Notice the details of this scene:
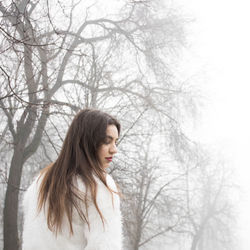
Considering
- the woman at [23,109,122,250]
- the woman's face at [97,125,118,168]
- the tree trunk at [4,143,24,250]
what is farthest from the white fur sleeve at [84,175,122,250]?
the tree trunk at [4,143,24,250]

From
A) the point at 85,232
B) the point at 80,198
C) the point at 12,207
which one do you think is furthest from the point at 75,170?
the point at 12,207

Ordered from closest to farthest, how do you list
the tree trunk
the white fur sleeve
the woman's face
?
the white fur sleeve < the woman's face < the tree trunk

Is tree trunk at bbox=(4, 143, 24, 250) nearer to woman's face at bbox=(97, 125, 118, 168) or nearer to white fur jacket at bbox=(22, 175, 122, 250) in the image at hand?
white fur jacket at bbox=(22, 175, 122, 250)

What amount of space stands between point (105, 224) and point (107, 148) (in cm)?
38

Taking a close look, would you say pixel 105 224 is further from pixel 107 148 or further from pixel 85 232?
pixel 107 148

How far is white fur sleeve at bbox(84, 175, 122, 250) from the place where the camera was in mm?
1707

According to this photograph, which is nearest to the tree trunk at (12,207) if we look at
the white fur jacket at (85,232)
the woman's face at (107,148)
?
the white fur jacket at (85,232)

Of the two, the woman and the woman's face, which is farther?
the woman's face

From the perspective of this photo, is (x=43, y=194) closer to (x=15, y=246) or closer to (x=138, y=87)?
(x=15, y=246)

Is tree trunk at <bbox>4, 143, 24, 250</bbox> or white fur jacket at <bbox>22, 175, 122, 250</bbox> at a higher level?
tree trunk at <bbox>4, 143, 24, 250</bbox>

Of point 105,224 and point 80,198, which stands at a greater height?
point 80,198

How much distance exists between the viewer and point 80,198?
5.71ft

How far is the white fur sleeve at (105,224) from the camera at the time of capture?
1.71 m

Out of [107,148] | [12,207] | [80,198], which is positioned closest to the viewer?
[80,198]
